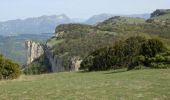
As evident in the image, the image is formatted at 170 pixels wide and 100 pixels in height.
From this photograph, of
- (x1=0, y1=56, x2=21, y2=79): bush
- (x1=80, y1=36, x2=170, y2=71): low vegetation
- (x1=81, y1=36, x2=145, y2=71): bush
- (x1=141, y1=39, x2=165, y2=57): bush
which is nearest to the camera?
(x1=80, y1=36, x2=170, y2=71): low vegetation

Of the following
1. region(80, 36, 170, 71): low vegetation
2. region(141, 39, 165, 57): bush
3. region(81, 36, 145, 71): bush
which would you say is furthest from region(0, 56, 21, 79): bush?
region(81, 36, 145, 71): bush

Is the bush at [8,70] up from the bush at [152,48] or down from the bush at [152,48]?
down

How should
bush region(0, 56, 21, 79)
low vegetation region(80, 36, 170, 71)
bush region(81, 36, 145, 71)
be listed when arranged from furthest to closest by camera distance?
bush region(81, 36, 145, 71), bush region(0, 56, 21, 79), low vegetation region(80, 36, 170, 71)

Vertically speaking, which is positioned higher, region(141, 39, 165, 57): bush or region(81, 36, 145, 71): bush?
region(141, 39, 165, 57): bush

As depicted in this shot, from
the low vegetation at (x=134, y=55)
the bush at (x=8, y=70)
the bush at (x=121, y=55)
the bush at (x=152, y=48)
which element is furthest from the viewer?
the bush at (x=121, y=55)

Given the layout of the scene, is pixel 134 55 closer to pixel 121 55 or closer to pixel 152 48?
pixel 121 55

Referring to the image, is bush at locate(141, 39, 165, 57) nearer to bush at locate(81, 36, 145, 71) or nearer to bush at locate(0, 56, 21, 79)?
bush at locate(81, 36, 145, 71)

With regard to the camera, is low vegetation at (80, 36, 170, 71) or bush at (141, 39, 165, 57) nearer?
low vegetation at (80, 36, 170, 71)

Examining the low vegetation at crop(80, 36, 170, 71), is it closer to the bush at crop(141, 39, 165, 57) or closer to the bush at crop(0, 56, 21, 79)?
the bush at crop(141, 39, 165, 57)

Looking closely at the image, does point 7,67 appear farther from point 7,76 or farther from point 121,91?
point 121,91

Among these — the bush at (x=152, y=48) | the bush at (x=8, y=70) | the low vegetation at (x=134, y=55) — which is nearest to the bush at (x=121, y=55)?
the low vegetation at (x=134, y=55)

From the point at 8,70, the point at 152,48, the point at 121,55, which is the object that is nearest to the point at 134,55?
the point at 121,55

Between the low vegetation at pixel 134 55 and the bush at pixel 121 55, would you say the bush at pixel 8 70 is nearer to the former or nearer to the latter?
the low vegetation at pixel 134 55

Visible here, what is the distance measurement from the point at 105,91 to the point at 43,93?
351cm
